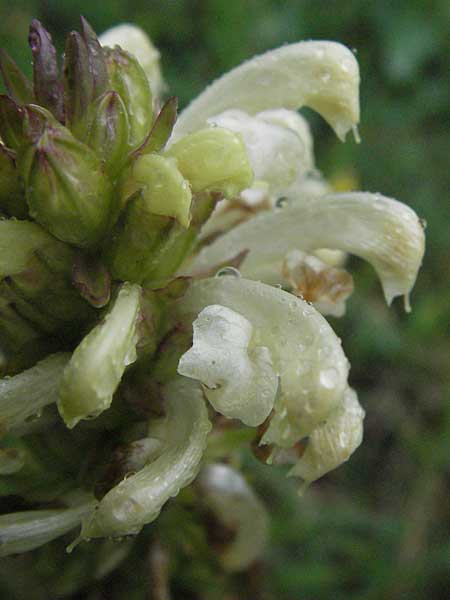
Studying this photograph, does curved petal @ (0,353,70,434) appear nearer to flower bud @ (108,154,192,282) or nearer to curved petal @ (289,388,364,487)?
flower bud @ (108,154,192,282)

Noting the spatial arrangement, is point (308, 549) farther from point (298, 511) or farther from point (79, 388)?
point (79, 388)

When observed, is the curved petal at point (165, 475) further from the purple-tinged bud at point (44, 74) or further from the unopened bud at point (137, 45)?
the unopened bud at point (137, 45)

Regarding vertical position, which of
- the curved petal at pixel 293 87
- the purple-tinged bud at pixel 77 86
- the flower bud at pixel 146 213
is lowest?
the curved petal at pixel 293 87

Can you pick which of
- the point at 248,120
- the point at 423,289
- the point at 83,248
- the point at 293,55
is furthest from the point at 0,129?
the point at 423,289

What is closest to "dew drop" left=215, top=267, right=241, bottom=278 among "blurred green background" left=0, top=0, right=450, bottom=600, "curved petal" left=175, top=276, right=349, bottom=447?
"curved petal" left=175, top=276, right=349, bottom=447

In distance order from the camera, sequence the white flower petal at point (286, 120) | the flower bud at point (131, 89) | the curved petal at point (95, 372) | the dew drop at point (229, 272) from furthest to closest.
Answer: the white flower petal at point (286, 120)
the dew drop at point (229, 272)
the flower bud at point (131, 89)
the curved petal at point (95, 372)

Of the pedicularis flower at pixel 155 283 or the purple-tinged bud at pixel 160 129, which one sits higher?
the purple-tinged bud at pixel 160 129

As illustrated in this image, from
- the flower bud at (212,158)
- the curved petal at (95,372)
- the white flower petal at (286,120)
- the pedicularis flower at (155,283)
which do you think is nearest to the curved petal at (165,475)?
the pedicularis flower at (155,283)
